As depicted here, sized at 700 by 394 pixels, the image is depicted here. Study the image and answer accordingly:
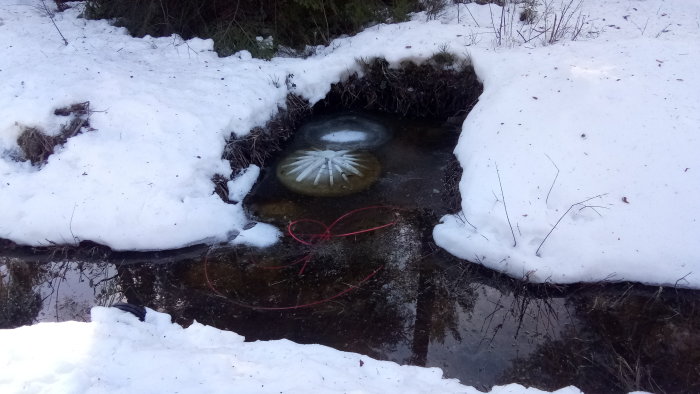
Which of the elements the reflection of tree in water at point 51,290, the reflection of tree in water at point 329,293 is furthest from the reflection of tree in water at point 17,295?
the reflection of tree in water at point 329,293

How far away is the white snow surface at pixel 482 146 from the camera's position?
12.8ft

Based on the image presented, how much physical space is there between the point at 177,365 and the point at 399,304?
1665 mm

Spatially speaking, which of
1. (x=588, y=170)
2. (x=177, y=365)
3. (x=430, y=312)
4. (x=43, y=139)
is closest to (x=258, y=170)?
(x=43, y=139)

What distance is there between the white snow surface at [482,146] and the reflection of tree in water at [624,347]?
178mm

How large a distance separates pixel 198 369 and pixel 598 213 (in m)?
3.12

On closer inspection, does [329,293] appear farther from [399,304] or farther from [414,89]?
[414,89]

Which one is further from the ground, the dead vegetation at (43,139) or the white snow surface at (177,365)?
the dead vegetation at (43,139)

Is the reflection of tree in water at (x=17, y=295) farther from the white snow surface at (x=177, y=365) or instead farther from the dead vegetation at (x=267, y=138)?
the dead vegetation at (x=267, y=138)

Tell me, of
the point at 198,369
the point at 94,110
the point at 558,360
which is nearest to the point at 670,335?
the point at 558,360

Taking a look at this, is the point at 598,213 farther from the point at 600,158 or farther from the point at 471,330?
the point at 471,330

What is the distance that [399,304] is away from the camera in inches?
149

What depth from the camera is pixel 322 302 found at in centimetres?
383

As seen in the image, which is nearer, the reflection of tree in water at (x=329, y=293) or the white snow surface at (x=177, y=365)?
the white snow surface at (x=177, y=365)

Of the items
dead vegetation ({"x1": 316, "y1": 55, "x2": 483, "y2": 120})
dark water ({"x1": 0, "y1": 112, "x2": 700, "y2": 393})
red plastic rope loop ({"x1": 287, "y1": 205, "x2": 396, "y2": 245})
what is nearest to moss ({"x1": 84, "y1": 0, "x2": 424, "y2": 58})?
dead vegetation ({"x1": 316, "y1": 55, "x2": 483, "y2": 120})
